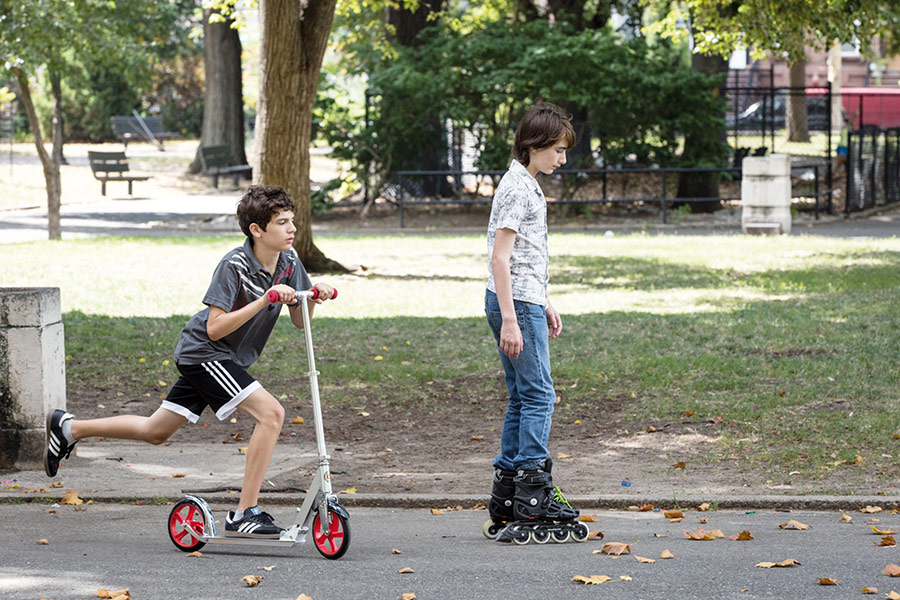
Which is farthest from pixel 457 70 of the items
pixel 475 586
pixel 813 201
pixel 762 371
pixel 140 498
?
pixel 475 586

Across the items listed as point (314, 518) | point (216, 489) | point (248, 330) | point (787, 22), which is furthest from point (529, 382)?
point (787, 22)

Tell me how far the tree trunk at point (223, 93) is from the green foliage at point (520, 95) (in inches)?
384

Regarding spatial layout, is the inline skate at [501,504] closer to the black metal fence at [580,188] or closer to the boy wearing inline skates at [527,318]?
the boy wearing inline skates at [527,318]

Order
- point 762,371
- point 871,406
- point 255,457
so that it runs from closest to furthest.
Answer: point 255,457
point 871,406
point 762,371

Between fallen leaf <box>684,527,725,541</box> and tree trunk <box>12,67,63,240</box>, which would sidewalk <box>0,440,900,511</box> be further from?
tree trunk <box>12,67,63,240</box>

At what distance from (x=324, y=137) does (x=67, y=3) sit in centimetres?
672

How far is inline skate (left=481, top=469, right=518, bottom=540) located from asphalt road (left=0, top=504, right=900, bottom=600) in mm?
62

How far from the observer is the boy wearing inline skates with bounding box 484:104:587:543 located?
5.22m

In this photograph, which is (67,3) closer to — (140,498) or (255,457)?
(140,498)

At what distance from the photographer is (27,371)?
22.0 feet

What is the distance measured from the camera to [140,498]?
631 centimetres

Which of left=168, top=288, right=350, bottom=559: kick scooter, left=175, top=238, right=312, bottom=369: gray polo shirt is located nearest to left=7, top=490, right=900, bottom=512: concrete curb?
left=168, top=288, right=350, bottom=559: kick scooter

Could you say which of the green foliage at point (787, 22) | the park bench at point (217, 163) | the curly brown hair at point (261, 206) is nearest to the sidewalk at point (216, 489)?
the curly brown hair at point (261, 206)

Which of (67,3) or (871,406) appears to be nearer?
(871,406)
